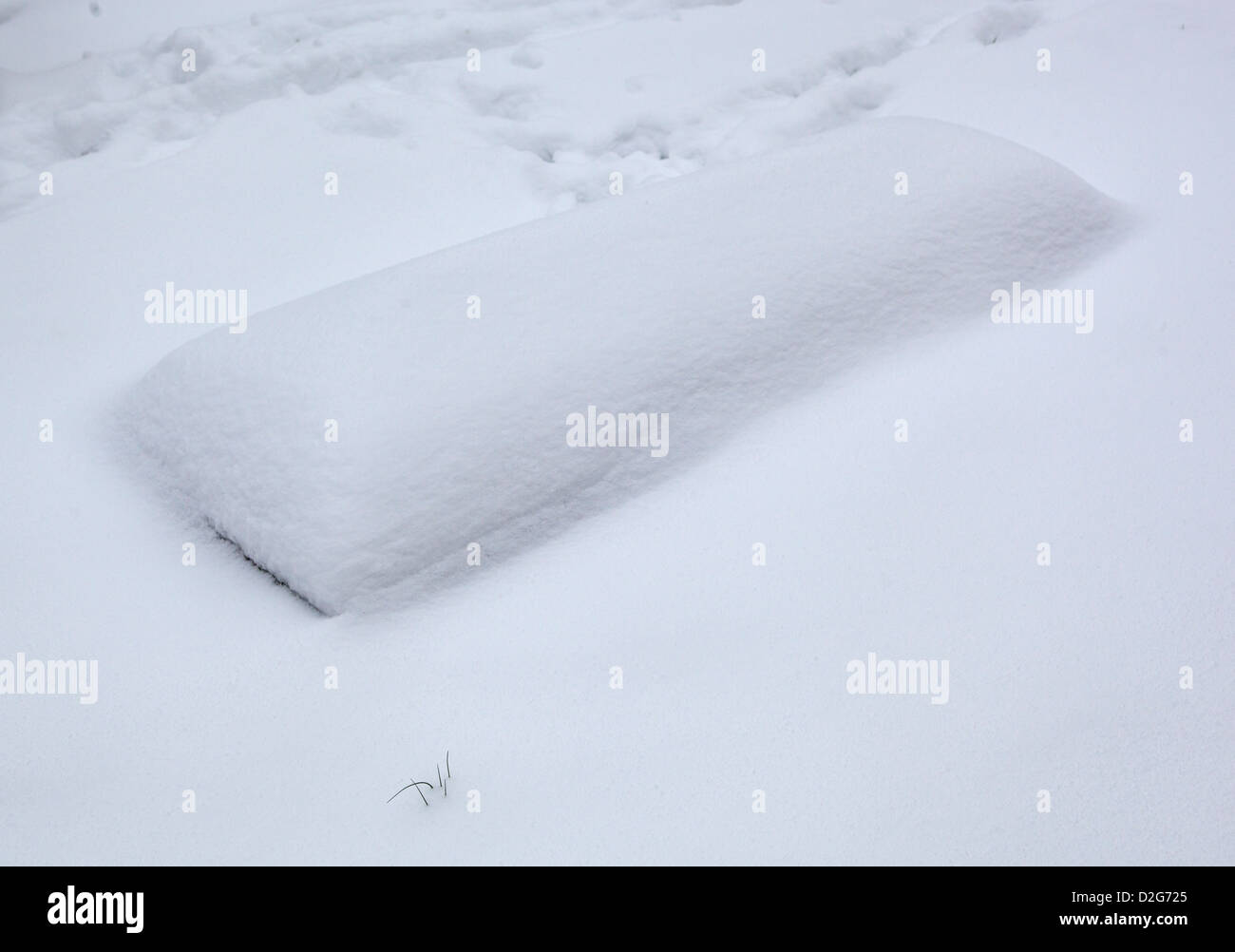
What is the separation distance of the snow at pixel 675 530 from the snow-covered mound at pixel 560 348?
0.01m

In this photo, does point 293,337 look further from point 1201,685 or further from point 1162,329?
point 1162,329

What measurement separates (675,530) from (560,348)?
1.85 ft

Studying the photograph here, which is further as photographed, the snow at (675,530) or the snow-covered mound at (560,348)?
the snow-covered mound at (560,348)

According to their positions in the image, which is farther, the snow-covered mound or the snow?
the snow-covered mound

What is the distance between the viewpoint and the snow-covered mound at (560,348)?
7.15 ft

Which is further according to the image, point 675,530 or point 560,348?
point 560,348

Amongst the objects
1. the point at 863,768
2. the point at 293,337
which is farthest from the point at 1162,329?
the point at 293,337

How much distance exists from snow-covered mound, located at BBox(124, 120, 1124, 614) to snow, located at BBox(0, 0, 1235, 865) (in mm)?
14

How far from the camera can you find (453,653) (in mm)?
2020

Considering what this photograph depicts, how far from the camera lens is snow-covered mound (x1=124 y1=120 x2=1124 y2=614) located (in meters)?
2.18

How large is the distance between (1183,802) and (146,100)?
4844 millimetres

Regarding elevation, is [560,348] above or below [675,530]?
above

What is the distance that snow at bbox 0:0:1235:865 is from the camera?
1703mm

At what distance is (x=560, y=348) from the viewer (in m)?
2.39
